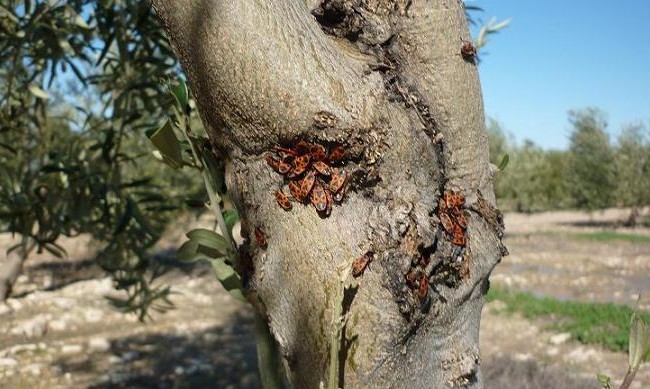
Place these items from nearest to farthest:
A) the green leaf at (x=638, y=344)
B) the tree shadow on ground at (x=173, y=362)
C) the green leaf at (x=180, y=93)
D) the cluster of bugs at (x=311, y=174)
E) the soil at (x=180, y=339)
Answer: the green leaf at (x=638, y=344) → the cluster of bugs at (x=311, y=174) → the green leaf at (x=180, y=93) → the soil at (x=180, y=339) → the tree shadow on ground at (x=173, y=362)

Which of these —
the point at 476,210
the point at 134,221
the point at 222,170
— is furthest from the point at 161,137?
the point at 134,221

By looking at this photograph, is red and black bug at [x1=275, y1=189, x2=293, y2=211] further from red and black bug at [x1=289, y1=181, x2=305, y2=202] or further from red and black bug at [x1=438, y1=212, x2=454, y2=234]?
red and black bug at [x1=438, y1=212, x2=454, y2=234]

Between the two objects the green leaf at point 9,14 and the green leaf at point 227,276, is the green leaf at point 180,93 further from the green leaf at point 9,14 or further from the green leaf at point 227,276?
the green leaf at point 9,14

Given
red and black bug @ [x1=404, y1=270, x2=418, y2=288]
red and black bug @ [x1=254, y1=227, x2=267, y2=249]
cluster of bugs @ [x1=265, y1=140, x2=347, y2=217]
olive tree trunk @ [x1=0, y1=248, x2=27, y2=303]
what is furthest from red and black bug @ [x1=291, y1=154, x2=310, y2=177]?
olive tree trunk @ [x1=0, y1=248, x2=27, y2=303]

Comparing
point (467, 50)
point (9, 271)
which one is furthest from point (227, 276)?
point (9, 271)

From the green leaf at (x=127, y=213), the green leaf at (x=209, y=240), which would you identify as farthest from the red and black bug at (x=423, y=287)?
the green leaf at (x=127, y=213)

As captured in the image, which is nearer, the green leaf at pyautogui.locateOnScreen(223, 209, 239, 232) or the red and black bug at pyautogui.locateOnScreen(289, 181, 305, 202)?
the red and black bug at pyautogui.locateOnScreen(289, 181, 305, 202)

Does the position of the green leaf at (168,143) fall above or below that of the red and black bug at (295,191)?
below

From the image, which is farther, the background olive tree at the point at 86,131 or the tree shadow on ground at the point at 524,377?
the tree shadow on ground at the point at 524,377
